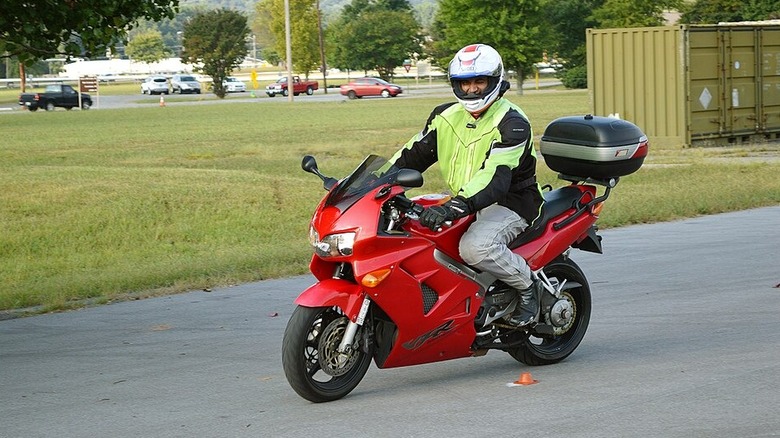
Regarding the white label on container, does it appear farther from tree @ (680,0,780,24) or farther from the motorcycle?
tree @ (680,0,780,24)

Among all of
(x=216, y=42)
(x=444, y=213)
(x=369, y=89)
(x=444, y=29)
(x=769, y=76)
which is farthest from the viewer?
(x=444, y=29)

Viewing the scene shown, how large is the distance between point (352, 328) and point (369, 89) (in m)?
71.3

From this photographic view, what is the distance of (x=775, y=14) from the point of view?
243 feet

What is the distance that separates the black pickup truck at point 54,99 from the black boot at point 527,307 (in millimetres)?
61905

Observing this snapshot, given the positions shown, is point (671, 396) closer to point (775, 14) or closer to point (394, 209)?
point (394, 209)

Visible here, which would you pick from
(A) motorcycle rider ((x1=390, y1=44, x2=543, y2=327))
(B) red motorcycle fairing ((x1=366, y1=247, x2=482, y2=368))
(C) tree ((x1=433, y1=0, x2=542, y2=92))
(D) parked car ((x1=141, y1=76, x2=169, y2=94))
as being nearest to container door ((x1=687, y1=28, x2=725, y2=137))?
(A) motorcycle rider ((x1=390, y1=44, x2=543, y2=327))

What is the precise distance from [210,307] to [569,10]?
279 feet

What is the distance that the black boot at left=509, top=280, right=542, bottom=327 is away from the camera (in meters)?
7.16

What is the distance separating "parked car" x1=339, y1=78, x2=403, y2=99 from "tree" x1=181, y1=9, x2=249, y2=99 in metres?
12.1

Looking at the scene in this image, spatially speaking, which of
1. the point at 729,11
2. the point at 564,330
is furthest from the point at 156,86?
the point at 564,330

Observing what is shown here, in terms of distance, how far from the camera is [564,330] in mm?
7637

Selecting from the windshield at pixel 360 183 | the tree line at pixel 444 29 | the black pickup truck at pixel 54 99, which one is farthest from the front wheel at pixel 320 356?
the black pickup truck at pixel 54 99

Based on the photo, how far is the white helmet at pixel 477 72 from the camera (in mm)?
6695

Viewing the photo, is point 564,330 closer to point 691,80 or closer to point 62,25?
point 62,25
